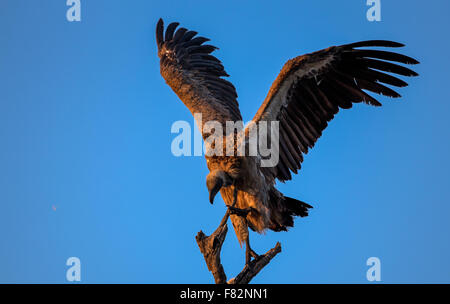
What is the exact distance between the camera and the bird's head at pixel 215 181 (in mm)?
6363

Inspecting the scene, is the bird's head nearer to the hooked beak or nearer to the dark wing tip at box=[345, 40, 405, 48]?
the hooked beak

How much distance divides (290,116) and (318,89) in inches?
21.8

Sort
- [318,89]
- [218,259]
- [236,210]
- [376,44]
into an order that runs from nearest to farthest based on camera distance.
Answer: [218,259] → [236,210] → [376,44] → [318,89]

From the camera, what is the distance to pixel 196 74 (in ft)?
29.3

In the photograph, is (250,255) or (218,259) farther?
(250,255)

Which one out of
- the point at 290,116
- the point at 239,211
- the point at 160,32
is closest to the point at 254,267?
the point at 239,211

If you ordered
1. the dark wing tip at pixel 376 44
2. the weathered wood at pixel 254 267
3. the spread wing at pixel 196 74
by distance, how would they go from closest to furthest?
the weathered wood at pixel 254 267 < the dark wing tip at pixel 376 44 < the spread wing at pixel 196 74

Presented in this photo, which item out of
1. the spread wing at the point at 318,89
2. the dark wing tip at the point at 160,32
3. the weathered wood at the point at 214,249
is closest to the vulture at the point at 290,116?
the spread wing at the point at 318,89

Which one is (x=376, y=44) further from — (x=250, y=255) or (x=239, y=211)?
(x=250, y=255)

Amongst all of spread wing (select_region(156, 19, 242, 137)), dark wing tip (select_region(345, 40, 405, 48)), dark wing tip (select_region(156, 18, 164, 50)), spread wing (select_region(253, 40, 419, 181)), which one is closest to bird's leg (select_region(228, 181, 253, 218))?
spread wing (select_region(253, 40, 419, 181))

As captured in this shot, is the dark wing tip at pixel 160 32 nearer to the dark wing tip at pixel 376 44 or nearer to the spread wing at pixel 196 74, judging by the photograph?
the spread wing at pixel 196 74

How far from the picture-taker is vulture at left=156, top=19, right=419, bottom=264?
6793 mm

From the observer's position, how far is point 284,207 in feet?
24.2
